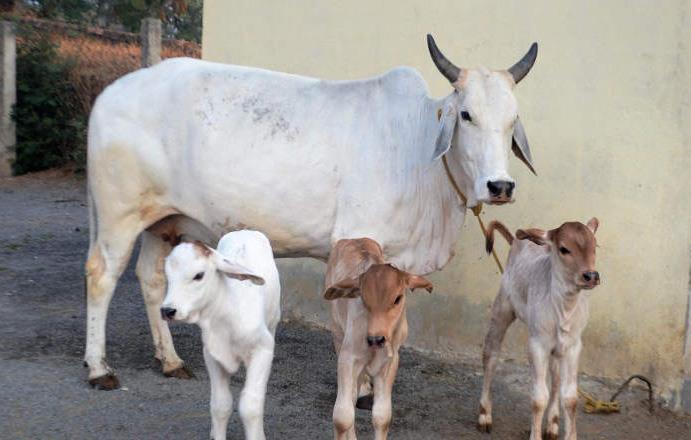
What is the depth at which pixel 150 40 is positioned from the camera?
50.7 ft

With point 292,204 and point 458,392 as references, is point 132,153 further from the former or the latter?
point 458,392

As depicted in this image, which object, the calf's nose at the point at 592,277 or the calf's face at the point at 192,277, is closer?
the calf's face at the point at 192,277

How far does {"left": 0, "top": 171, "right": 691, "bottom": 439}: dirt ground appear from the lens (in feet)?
18.9

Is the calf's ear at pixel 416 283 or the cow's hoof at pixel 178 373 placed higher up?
the calf's ear at pixel 416 283

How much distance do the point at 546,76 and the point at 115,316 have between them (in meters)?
3.68

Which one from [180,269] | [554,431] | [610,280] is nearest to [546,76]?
[610,280]

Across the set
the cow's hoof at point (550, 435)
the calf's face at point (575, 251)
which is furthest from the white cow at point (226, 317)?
the cow's hoof at point (550, 435)

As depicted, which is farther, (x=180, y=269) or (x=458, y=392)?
(x=458, y=392)

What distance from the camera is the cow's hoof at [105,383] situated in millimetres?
6324

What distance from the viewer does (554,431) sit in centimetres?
565

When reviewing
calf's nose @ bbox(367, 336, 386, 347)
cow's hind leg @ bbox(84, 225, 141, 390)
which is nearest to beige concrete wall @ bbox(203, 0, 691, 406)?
cow's hind leg @ bbox(84, 225, 141, 390)

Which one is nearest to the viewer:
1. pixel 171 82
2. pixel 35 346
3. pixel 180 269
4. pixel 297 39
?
pixel 180 269

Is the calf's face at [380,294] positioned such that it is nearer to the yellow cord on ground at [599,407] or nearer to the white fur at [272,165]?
the white fur at [272,165]

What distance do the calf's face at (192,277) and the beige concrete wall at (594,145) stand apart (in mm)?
2675
